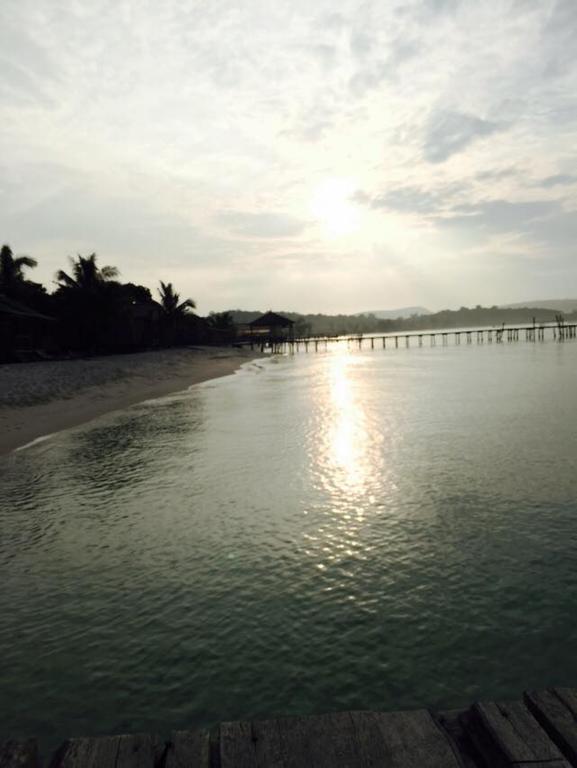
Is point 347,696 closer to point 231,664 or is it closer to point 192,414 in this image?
point 231,664

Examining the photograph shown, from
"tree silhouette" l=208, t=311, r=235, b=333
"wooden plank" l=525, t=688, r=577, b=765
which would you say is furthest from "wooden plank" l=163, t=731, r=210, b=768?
"tree silhouette" l=208, t=311, r=235, b=333

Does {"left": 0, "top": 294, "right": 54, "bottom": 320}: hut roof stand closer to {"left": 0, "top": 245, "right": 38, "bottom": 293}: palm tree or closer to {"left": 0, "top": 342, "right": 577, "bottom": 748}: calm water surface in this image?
{"left": 0, "top": 245, "right": 38, "bottom": 293}: palm tree

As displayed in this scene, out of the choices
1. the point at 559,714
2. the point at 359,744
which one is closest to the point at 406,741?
the point at 359,744

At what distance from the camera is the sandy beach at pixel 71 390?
2041cm

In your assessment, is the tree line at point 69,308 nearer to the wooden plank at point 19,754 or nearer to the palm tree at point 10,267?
the palm tree at point 10,267

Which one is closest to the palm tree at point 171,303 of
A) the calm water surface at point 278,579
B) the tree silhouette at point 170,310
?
the tree silhouette at point 170,310

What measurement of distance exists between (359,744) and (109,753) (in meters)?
1.51

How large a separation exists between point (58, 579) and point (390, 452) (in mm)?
9840

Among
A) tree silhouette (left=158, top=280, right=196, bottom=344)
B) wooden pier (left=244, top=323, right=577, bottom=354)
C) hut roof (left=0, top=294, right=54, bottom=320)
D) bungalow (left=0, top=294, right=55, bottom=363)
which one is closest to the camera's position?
hut roof (left=0, top=294, right=54, bottom=320)

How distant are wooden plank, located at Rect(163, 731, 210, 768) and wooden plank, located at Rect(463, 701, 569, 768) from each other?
5.42 feet

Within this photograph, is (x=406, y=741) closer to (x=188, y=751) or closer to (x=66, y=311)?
(x=188, y=751)

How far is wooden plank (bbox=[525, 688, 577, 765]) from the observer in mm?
3057

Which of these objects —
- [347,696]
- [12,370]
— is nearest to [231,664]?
[347,696]

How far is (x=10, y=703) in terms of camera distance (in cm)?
505
